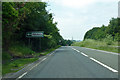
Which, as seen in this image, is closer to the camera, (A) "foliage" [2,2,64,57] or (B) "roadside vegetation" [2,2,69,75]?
(B) "roadside vegetation" [2,2,69,75]

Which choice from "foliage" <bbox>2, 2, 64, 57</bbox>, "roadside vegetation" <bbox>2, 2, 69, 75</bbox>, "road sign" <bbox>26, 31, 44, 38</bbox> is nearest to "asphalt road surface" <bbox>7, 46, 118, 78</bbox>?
"roadside vegetation" <bbox>2, 2, 69, 75</bbox>

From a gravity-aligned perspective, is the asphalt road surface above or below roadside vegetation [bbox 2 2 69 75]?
below

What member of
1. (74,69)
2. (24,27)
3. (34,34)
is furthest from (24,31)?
(74,69)

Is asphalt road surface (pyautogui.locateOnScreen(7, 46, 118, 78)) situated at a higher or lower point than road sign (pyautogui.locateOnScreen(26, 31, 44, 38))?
lower

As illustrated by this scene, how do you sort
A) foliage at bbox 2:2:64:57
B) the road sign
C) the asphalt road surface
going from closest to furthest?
1. the asphalt road surface
2. foliage at bbox 2:2:64:57
3. the road sign

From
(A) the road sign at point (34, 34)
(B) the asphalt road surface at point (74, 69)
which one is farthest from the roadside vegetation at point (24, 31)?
(B) the asphalt road surface at point (74, 69)

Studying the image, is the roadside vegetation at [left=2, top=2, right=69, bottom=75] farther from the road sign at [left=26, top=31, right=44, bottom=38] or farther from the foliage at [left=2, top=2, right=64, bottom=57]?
the road sign at [left=26, top=31, right=44, bottom=38]

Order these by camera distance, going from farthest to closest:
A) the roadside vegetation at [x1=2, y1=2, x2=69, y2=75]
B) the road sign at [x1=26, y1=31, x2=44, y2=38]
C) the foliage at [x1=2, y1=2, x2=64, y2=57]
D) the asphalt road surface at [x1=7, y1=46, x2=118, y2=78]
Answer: the road sign at [x1=26, y1=31, x2=44, y2=38] → the foliage at [x1=2, y1=2, x2=64, y2=57] → the roadside vegetation at [x1=2, y1=2, x2=69, y2=75] → the asphalt road surface at [x1=7, y1=46, x2=118, y2=78]

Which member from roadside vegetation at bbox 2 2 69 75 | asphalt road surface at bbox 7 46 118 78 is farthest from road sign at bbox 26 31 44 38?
asphalt road surface at bbox 7 46 118 78

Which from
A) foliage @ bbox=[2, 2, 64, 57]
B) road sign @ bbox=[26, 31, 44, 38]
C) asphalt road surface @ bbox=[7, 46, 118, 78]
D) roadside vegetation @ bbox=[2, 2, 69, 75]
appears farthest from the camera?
road sign @ bbox=[26, 31, 44, 38]

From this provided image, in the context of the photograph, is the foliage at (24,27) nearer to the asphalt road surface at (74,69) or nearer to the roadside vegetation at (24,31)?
the roadside vegetation at (24,31)

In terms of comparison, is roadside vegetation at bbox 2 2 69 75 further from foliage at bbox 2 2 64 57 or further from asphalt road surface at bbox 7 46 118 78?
asphalt road surface at bbox 7 46 118 78

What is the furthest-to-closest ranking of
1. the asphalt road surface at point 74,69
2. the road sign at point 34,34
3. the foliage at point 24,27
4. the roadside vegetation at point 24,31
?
the road sign at point 34,34 → the foliage at point 24,27 → the roadside vegetation at point 24,31 → the asphalt road surface at point 74,69

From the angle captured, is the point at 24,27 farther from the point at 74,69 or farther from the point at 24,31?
the point at 74,69
